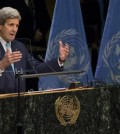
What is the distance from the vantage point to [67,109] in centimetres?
554

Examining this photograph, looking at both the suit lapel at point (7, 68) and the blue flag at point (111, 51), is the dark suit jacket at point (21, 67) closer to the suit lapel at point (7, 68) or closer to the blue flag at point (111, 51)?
the suit lapel at point (7, 68)

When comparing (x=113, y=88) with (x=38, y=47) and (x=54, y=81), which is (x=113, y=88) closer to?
(x=54, y=81)

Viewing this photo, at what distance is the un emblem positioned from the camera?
18.1 feet

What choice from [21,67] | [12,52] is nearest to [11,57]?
[12,52]

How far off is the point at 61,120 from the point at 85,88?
45cm

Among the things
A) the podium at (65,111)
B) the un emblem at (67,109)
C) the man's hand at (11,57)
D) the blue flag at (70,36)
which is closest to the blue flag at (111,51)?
the blue flag at (70,36)

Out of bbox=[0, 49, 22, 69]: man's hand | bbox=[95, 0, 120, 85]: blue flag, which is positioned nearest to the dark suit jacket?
bbox=[0, 49, 22, 69]: man's hand

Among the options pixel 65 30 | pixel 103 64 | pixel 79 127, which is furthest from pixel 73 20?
pixel 79 127

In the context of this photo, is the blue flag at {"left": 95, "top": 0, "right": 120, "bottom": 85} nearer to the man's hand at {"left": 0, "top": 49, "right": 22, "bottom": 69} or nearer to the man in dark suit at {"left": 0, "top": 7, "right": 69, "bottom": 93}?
the man in dark suit at {"left": 0, "top": 7, "right": 69, "bottom": 93}

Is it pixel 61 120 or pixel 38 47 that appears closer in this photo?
pixel 61 120

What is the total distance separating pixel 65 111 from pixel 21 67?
28.0 inches

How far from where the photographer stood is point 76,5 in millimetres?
7312

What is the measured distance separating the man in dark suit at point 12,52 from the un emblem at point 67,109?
485 mm

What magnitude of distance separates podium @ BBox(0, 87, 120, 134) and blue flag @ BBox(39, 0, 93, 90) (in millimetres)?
1412
